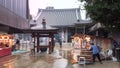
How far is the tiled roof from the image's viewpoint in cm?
7207

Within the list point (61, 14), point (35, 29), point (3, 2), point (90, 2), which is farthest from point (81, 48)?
point (61, 14)

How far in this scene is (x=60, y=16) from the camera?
7606 cm

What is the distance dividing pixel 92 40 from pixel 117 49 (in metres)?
4.26

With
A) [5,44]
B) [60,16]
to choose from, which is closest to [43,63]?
[5,44]

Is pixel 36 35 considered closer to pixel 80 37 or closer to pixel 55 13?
pixel 80 37

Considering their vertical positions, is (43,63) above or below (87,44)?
below

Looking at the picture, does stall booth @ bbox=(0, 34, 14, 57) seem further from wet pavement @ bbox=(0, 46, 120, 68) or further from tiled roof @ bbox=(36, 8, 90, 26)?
tiled roof @ bbox=(36, 8, 90, 26)

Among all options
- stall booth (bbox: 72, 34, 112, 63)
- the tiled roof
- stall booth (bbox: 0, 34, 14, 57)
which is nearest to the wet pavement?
stall booth (bbox: 72, 34, 112, 63)

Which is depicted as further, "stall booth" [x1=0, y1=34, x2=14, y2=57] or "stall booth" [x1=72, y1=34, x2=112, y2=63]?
"stall booth" [x1=0, y1=34, x2=14, y2=57]

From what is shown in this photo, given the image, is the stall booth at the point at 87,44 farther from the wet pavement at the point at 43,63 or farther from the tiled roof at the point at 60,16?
the tiled roof at the point at 60,16

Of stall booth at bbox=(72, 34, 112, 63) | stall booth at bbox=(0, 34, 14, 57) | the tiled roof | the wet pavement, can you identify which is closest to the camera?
the wet pavement

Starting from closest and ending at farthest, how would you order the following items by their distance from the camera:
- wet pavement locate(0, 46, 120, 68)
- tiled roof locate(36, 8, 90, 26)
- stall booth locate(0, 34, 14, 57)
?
wet pavement locate(0, 46, 120, 68), stall booth locate(0, 34, 14, 57), tiled roof locate(36, 8, 90, 26)

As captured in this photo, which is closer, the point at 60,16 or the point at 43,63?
the point at 43,63

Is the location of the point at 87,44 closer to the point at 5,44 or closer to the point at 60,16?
the point at 5,44
